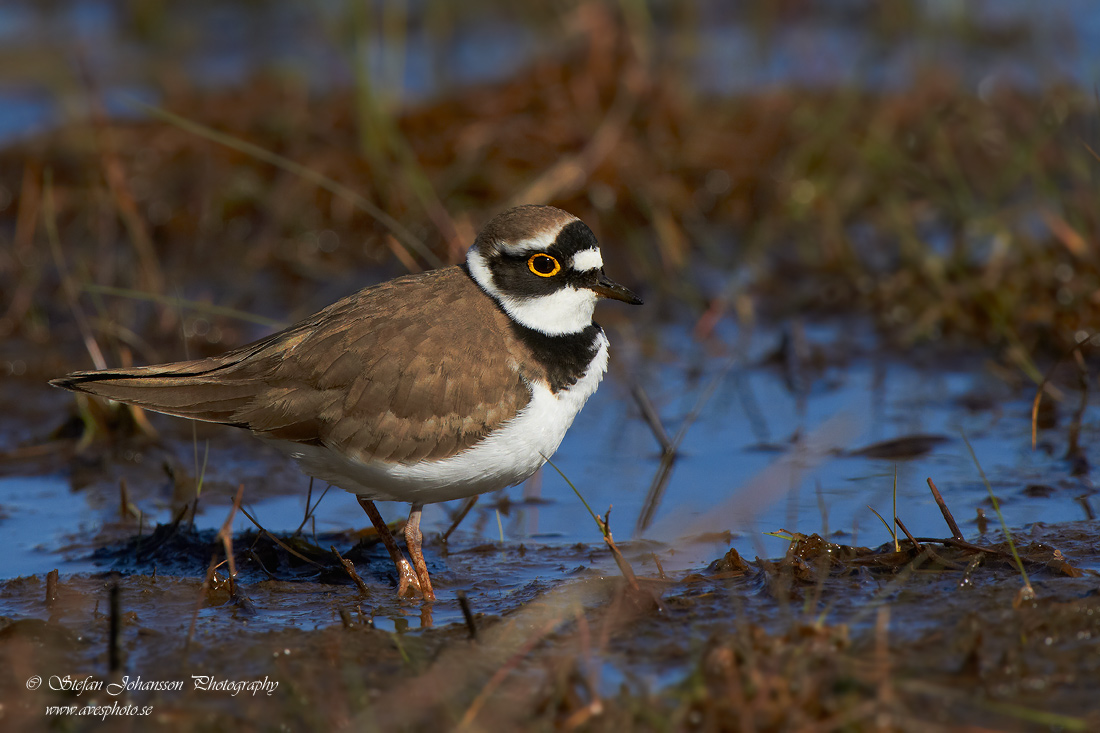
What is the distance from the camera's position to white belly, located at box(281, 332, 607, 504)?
16.1ft

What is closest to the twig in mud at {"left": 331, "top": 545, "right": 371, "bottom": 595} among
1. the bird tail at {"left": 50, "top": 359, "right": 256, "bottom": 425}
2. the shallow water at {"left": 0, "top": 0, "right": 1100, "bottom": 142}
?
the bird tail at {"left": 50, "top": 359, "right": 256, "bottom": 425}

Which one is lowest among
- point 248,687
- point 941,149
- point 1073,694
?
point 1073,694

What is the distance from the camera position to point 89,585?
514cm

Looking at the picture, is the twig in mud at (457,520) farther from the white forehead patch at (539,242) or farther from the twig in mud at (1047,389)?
the twig in mud at (1047,389)

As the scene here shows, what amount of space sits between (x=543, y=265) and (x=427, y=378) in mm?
779

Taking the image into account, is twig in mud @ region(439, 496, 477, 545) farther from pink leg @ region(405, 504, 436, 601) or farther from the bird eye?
the bird eye

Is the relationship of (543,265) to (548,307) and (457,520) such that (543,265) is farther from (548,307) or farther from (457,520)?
(457,520)

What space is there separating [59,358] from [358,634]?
4.24 meters

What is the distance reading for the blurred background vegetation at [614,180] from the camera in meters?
7.82

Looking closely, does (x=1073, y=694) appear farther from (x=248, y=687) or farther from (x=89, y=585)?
(x=89, y=585)

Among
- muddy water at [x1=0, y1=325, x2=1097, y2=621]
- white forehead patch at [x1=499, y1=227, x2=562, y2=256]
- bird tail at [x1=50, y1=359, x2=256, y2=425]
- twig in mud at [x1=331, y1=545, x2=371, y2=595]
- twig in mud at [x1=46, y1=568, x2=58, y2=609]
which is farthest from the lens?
muddy water at [x1=0, y1=325, x2=1097, y2=621]

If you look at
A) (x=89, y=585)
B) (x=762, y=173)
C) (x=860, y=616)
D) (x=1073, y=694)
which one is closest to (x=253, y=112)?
(x=762, y=173)

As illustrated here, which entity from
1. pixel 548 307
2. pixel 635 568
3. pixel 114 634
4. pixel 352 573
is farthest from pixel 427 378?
pixel 114 634

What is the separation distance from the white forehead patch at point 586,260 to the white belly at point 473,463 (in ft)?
1.76
